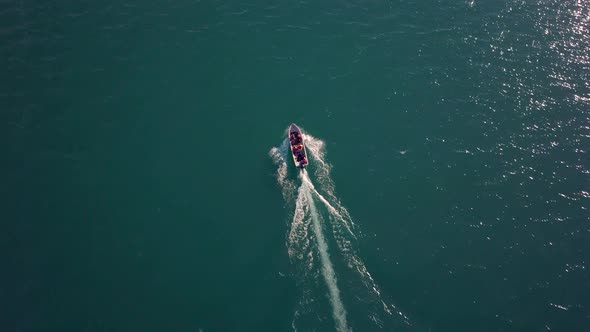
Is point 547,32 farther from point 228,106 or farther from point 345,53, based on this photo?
point 228,106

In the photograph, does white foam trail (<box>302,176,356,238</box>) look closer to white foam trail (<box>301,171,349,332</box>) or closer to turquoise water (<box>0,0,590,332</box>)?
turquoise water (<box>0,0,590,332</box>)

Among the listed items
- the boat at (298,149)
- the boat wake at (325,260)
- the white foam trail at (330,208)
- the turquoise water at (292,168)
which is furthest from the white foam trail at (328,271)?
the boat at (298,149)

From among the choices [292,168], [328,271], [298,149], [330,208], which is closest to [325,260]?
[328,271]

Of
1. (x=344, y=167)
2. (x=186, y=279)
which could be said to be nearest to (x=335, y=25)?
(x=344, y=167)

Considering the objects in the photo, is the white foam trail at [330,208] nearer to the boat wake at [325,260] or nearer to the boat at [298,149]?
the boat wake at [325,260]

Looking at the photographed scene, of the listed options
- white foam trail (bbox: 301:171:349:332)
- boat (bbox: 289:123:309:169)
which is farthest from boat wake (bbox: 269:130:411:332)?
boat (bbox: 289:123:309:169)

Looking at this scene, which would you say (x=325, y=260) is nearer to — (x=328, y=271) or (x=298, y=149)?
(x=328, y=271)
